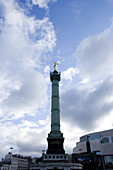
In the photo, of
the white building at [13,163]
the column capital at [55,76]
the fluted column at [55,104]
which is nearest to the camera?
the fluted column at [55,104]

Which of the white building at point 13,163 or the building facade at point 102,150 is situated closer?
the building facade at point 102,150

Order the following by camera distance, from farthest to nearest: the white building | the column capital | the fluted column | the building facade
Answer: the white building, the building facade, the column capital, the fluted column

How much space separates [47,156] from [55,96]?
22.0 m

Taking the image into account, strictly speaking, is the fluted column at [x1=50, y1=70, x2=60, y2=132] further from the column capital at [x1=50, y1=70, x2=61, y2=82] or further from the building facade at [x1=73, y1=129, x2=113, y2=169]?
the building facade at [x1=73, y1=129, x2=113, y2=169]

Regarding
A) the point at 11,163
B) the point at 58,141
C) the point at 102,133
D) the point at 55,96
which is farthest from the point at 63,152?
the point at 11,163

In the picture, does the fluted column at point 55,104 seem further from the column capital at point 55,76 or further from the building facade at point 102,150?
the building facade at point 102,150

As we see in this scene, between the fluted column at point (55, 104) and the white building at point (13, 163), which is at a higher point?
the fluted column at point (55, 104)

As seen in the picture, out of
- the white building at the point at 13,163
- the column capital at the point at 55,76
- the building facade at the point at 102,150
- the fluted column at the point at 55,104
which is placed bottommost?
the white building at the point at 13,163

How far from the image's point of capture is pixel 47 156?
49125 millimetres

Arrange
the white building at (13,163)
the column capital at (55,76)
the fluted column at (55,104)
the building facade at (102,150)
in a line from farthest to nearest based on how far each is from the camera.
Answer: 1. the white building at (13,163)
2. the building facade at (102,150)
3. the column capital at (55,76)
4. the fluted column at (55,104)

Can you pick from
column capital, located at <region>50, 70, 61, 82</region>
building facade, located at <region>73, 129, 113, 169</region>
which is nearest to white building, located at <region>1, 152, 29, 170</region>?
building facade, located at <region>73, 129, 113, 169</region>

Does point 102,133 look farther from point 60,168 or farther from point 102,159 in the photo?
point 60,168

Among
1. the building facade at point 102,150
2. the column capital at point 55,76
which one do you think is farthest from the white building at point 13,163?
the column capital at point 55,76

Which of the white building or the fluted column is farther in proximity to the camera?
the white building
